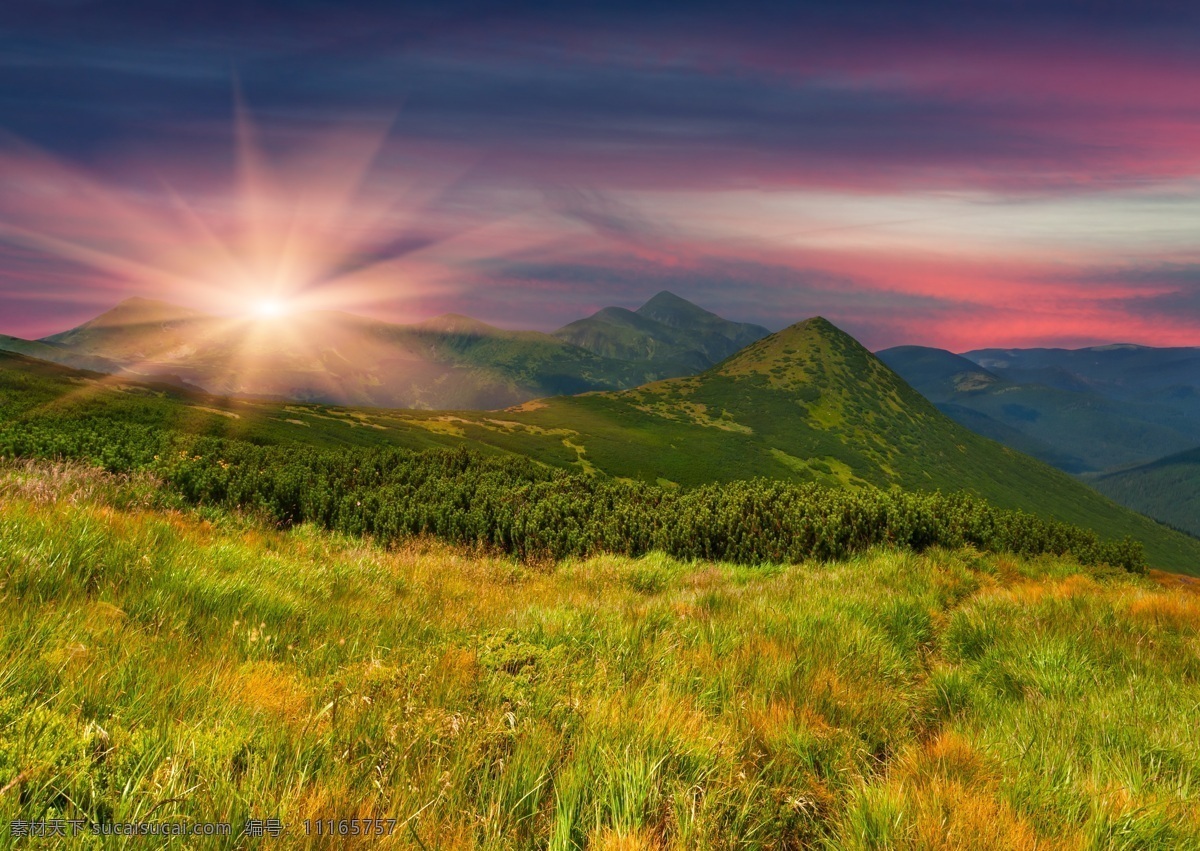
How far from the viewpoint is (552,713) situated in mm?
3229

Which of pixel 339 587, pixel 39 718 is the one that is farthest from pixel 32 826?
pixel 339 587

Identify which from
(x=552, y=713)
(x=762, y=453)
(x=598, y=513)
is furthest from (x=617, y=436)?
(x=552, y=713)

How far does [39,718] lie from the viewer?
2.24m

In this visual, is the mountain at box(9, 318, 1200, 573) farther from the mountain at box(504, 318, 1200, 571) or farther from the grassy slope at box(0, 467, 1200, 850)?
the grassy slope at box(0, 467, 1200, 850)

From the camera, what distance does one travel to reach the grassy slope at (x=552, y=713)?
2.28 m

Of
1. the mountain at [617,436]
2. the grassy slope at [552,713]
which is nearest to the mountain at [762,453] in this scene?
the mountain at [617,436]

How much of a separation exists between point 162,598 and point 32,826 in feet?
8.14

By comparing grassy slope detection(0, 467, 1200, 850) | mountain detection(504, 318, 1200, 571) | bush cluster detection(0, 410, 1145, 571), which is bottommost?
mountain detection(504, 318, 1200, 571)

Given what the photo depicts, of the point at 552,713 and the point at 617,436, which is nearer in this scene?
the point at 552,713

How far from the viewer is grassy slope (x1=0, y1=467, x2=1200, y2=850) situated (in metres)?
2.28

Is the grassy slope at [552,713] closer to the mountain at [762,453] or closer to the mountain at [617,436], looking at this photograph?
the mountain at [617,436]

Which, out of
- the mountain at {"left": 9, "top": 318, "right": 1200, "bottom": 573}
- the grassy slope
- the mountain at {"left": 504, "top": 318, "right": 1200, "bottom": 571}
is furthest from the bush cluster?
→ the mountain at {"left": 504, "top": 318, "right": 1200, "bottom": 571}

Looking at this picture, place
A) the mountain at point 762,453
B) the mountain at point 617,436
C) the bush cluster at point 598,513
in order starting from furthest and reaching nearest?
the mountain at point 762,453
the mountain at point 617,436
the bush cluster at point 598,513

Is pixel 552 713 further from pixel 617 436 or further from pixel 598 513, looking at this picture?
pixel 617 436
